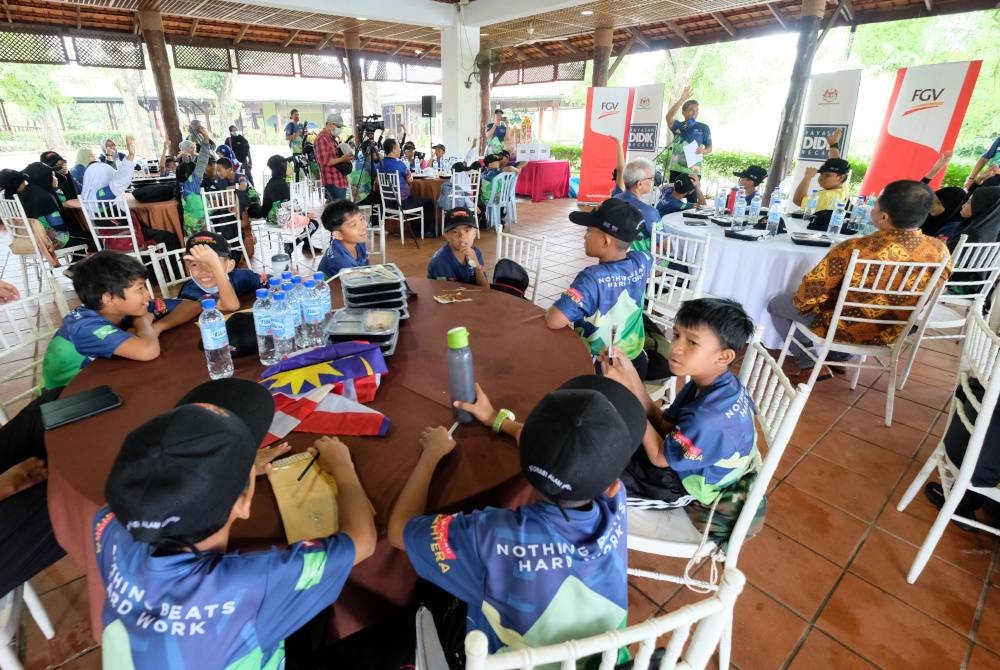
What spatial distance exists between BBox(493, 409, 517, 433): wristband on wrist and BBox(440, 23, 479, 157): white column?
816cm

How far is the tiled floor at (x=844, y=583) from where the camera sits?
1498 mm

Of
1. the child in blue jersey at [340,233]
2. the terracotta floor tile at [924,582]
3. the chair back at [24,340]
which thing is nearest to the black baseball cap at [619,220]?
the child in blue jersey at [340,233]

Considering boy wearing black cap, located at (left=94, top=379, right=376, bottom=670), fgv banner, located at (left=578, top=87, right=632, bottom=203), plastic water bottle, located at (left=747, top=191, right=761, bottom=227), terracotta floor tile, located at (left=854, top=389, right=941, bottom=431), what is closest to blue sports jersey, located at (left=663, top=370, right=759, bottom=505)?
boy wearing black cap, located at (left=94, top=379, right=376, bottom=670)

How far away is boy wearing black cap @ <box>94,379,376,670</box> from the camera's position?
672 millimetres

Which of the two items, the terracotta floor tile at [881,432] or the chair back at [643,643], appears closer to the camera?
the chair back at [643,643]

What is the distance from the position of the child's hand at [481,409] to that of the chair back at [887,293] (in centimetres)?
217

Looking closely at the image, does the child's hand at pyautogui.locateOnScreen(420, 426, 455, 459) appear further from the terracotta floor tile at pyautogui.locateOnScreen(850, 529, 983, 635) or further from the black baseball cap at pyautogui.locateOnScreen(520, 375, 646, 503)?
the terracotta floor tile at pyautogui.locateOnScreen(850, 529, 983, 635)

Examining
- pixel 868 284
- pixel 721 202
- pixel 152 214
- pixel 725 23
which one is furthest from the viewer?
pixel 725 23

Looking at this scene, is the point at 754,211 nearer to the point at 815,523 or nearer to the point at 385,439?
the point at 815,523

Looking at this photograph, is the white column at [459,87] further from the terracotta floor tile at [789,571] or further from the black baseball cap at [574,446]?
the black baseball cap at [574,446]

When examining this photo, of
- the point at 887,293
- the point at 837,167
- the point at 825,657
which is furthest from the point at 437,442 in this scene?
the point at 837,167

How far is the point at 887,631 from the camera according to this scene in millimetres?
1563

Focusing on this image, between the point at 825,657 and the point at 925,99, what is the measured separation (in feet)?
20.5

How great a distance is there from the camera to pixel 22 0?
705 centimetres
